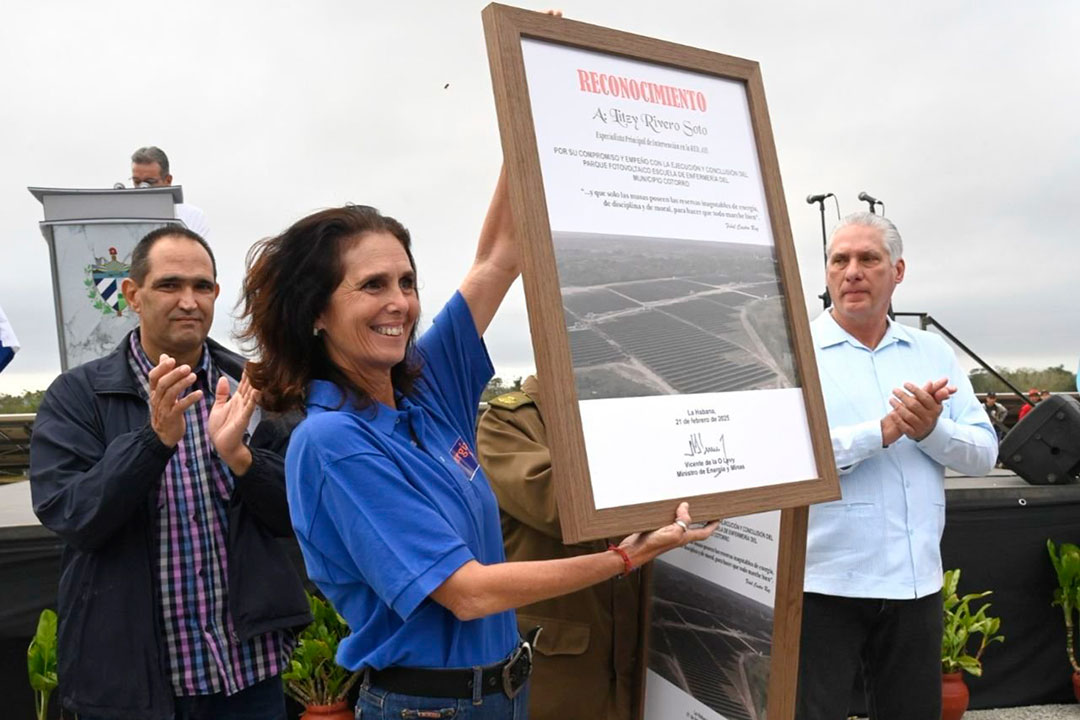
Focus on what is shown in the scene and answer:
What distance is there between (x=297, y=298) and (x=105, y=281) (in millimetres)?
1905

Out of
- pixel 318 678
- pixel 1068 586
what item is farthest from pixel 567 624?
pixel 1068 586

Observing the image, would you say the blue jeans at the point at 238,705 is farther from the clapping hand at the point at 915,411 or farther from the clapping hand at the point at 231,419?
the clapping hand at the point at 915,411

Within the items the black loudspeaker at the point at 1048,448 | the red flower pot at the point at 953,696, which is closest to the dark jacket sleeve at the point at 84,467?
the red flower pot at the point at 953,696

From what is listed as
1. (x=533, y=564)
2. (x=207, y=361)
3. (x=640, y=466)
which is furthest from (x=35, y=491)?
(x=640, y=466)

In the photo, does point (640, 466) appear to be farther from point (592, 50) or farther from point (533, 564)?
point (592, 50)

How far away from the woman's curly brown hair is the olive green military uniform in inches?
23.3

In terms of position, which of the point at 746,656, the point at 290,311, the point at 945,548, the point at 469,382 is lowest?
the point at 945,548

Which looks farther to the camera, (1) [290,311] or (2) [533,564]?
(1) [290,311]

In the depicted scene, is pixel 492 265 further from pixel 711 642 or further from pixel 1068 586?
pixel 1068 586

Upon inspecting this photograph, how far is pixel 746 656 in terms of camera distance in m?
1.75

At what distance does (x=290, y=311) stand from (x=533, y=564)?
57cm

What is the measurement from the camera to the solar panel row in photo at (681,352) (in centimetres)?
139
